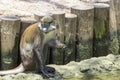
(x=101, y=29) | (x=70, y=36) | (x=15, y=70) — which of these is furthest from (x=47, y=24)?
(x=101, y=29)

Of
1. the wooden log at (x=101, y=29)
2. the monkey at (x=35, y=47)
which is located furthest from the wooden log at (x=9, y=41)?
the wooden log at (x=101, y=29)

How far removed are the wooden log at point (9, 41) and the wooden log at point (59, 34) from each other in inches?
29.0

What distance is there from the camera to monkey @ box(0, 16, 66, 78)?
301 inches

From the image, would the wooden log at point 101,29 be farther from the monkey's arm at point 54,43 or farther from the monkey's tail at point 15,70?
the monkey's tail at point 15,70

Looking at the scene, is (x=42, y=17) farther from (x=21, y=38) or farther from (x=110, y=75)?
(x=110, y=75)

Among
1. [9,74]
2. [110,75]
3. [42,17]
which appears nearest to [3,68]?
[9,74]

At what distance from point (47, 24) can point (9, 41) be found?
0.91m

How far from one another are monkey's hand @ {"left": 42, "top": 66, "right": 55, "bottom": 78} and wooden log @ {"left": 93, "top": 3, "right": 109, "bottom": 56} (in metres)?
1.43

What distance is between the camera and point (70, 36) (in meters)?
8.53

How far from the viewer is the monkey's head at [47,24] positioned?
741cm

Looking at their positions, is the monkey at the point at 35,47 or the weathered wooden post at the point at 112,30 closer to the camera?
the monkey at the point at 35,47

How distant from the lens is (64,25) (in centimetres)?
841

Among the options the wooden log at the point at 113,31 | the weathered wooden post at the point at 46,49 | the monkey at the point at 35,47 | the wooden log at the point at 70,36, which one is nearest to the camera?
the monkey at the point at 35,47

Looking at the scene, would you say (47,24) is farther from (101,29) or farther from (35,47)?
(101,29)
